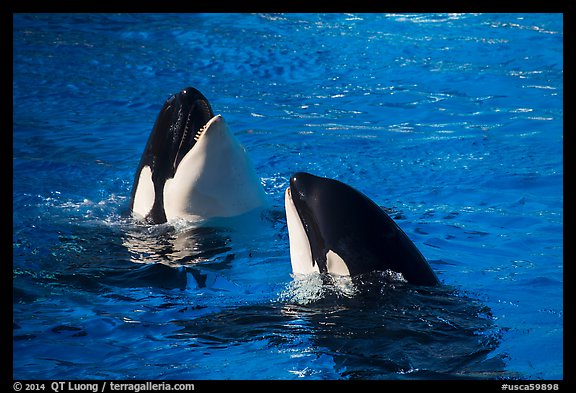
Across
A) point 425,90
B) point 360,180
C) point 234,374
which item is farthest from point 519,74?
point 234,374

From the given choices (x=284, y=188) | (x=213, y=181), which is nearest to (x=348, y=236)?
(x=213, y=181)

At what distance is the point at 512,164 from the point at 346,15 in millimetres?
7954

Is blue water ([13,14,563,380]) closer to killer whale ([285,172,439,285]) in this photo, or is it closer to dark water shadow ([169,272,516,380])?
dark water shadow ([169,272,516,380])

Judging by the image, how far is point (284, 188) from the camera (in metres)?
9.27

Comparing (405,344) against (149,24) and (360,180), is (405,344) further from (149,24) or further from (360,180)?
(149,24)

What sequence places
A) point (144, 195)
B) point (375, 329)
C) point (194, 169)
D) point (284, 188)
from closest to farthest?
point (375, 329)
point (194, 169)
point (144, 195)
point (284, 188)

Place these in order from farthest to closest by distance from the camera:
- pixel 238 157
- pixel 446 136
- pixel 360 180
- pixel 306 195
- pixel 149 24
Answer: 1. pixel 149 24
2. pixel 446 136
3. pixel 360 180
4. pixel 238 157
5. pixel 306 195

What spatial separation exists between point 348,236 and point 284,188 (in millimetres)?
4002

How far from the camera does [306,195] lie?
5605mm

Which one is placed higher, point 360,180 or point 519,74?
point 519,74

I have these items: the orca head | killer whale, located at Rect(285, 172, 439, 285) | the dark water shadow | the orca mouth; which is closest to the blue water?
the dark water shadow

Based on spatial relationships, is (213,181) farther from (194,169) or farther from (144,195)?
(144,195)

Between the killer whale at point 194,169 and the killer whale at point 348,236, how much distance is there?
5.73 feet
